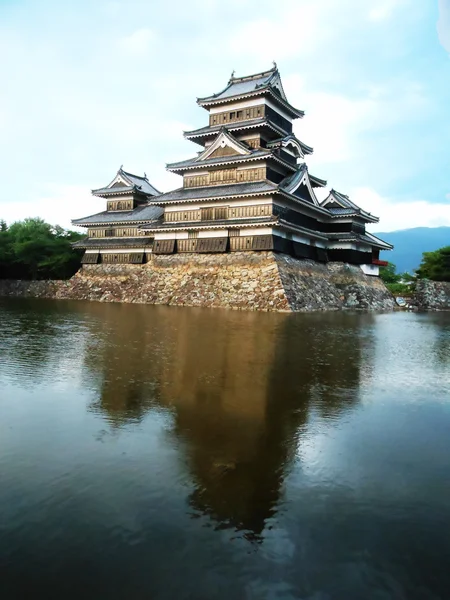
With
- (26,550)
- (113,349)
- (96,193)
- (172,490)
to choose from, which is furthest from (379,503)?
(96,193)

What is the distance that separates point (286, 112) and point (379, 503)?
37.4 metres

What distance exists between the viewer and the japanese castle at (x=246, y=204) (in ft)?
97.7

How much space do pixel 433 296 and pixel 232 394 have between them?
1365 inches

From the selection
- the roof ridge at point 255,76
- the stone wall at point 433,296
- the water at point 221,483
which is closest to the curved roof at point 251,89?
the roof ridge at point 255,76

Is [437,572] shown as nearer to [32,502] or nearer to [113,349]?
[32,502]

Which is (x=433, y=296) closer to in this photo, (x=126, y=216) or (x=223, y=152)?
(x=223, y=152)

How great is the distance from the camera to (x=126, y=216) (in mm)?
39250

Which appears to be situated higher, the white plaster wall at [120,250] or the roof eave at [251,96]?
the roof eave at [251,96]

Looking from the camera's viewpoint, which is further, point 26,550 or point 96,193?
point 96,193

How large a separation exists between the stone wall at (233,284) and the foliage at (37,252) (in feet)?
11.1

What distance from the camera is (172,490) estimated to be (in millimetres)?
3600

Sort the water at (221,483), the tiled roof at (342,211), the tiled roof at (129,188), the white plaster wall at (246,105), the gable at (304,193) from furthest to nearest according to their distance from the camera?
the tiled roof at (129,188), the tiled roof at (342,211), the white plaster wall at (246,105), the gable at (304,193), the water at (221,483)

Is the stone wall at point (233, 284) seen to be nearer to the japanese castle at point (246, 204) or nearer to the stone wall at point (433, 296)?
the japanese castle at point (246, 204)

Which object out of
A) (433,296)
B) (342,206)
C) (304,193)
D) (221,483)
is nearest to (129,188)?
(304,193)
